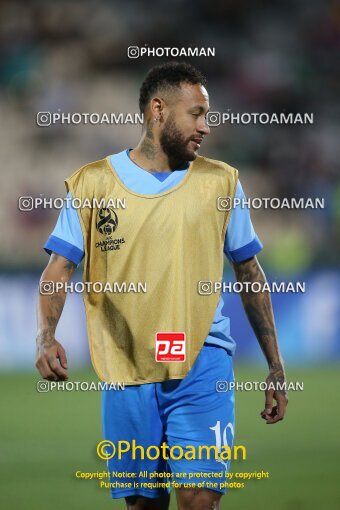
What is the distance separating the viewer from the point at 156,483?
10.5ft

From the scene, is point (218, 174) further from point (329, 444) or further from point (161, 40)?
point (329, 444)

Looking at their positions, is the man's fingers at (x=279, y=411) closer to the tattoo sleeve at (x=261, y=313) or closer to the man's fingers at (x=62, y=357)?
the tattoo sleeve at (x=261, y=313)

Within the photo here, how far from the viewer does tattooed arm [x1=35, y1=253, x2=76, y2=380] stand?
9.86ft

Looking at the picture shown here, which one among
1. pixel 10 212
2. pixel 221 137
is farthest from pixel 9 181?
pixel 221 137

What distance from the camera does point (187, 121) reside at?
325 centimetres

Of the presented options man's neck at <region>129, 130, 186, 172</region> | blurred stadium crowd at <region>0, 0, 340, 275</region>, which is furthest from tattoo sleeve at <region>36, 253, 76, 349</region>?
blurred stadium crowd at <region>0, 0, 340, 275</region>

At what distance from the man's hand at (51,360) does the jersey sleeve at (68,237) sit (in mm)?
295

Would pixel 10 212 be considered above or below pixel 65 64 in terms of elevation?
below

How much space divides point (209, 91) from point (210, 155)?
630 mm

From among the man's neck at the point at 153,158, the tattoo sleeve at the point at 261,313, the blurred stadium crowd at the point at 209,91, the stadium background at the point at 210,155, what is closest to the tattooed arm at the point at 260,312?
the tattoo sleeve at the point at 261,313

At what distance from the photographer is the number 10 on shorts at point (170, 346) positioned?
311 centimetres

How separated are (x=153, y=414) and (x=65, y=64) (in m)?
2.90

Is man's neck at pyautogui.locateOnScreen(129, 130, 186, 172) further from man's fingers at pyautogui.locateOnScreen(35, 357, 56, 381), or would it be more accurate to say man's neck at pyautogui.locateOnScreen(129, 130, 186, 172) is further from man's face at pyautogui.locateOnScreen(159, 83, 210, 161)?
man's fingers at pyautogui.locateOnScreen(35, 357, 56, 381)

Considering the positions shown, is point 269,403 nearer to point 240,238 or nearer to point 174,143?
point 240,238
